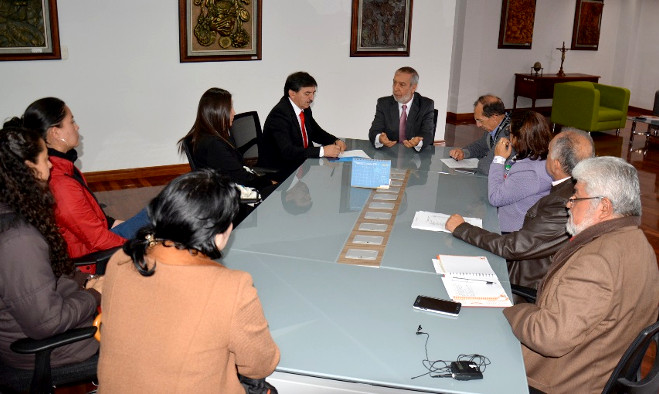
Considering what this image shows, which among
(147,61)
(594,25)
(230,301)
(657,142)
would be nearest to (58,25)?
(147,61)

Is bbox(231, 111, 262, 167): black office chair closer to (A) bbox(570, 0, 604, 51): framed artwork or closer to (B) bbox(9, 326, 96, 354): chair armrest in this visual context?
(B) bbox(9, 326, 96, 354): chair armrest

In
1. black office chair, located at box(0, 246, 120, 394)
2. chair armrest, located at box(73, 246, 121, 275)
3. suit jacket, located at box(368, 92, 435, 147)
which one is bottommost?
black office chair, located at box(0, 246, 120, 394)

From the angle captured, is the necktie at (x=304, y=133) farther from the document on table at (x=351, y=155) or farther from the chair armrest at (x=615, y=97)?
the chair armrest at (x=615, y=97)

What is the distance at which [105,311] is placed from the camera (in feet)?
5.31

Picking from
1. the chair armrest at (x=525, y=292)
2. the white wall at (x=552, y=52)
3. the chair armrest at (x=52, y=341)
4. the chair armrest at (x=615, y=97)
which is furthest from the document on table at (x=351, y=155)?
the chair armrest at (x=615, y=97)

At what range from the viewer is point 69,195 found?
Answer: 2.94 metres

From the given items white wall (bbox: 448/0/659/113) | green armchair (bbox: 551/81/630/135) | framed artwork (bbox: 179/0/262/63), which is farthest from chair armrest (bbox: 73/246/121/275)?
white wall (bbox: 448/0/659/113)

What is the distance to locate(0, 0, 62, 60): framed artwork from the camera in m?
5.44

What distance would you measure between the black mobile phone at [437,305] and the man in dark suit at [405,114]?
2.92 metres

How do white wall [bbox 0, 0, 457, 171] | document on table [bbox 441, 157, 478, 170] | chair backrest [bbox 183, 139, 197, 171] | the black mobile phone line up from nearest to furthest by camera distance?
1. the black mobile phone
2. chair backrest [bbox 183, 139, 197, 171]
3. document on table [bbox 441, 157, 478, 170]
4. white wall [bbox 0, 0, 457, 171]

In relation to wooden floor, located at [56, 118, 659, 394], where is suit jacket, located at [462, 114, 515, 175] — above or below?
above

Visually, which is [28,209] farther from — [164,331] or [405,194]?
[405,194]

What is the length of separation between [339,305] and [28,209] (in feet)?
4.10

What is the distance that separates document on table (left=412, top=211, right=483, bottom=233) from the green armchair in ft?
24.0
